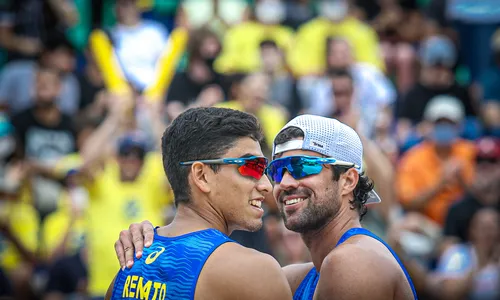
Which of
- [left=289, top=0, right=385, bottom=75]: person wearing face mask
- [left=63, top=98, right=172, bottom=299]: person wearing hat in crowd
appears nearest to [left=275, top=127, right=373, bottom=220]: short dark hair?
[left=63, top=98, right=172, bottom=299]: person wearing hat in crowd

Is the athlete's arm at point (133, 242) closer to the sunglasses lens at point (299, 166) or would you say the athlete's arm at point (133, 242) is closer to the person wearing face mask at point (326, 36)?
the sunglasses lens at point (299, 166)

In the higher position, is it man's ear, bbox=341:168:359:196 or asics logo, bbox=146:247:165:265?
asics logo, bbox=146:247:165:265

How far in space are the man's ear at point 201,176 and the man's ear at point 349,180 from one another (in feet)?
3.33

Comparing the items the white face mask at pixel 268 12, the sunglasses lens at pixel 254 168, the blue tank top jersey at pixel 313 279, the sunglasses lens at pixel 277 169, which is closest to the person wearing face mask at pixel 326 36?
the white face mask at pixel 268 12

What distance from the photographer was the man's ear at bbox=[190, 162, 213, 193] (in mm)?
4684

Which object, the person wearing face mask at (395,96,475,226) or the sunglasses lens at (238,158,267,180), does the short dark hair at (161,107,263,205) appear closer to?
the sunglasses lens at (238,158,267,180)

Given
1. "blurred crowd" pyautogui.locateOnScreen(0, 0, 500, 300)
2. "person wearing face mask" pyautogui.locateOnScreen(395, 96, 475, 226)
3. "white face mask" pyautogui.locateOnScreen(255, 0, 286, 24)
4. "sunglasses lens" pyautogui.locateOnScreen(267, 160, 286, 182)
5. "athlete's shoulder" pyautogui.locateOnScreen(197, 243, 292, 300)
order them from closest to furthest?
1. "athlete's shoulder" pyautogui.locateOnScreen(197, 243, 292, 300)
2. "sunglasses lens" pyautogui.locateOnScreen(267, 160, 286, 182)
3. "blurred crowd" pyautogui.locateOnScreen(0, 0, 500, 300)
4. "person wearing face mask" pyautogui.locateOnScreen(395, 96, 475, 226)
5. "white face mask" pyautogui.locateOnScreen(255, 0, 286, 24)

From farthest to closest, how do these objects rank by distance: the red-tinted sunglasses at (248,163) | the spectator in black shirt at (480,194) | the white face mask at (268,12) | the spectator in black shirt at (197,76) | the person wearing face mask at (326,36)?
the white face mask at (268,12) < the person wearing face mask at (326,36) < the spectator in black shirt at (197,76) < the spectator in black shirt at (480,194) < the red-tinted sunglasses at (248,163)

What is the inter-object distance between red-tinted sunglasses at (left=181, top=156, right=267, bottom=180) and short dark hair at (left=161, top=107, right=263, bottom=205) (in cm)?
3

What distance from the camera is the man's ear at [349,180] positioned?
5.37 metres

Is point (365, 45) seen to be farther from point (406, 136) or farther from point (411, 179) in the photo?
→ point (411, 179)

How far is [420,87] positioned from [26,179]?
5.96 metres

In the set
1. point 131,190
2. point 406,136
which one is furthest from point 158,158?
point 406,136

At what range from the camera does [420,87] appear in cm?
1333
